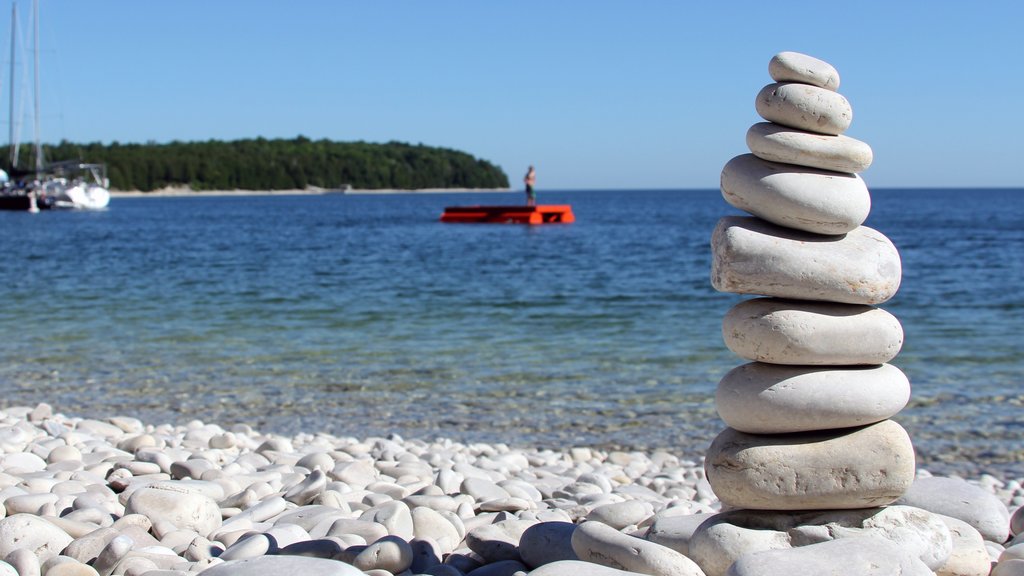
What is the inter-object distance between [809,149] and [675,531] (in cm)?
163

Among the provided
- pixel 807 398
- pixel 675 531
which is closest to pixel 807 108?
pixel 807 398

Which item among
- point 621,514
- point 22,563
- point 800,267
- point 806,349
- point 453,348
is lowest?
point 453,348

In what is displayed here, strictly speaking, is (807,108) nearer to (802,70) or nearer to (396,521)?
(802,70)

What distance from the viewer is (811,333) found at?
3746 millimetres

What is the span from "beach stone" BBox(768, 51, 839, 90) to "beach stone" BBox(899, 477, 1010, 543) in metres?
1.89

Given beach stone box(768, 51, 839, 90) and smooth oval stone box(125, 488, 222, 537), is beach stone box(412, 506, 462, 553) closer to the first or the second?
smooth oval stone box(125, 488, 222, 537)

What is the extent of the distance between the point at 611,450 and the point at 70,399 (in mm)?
5379

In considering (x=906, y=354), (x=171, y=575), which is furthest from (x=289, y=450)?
(x=906, y=354)

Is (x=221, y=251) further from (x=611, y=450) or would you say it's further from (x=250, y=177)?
(x=250, y=177)

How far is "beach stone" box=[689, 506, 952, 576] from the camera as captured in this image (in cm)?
371

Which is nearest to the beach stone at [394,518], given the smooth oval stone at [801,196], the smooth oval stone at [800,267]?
the smooth oval stone at [800,267]

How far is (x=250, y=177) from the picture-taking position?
468 ft

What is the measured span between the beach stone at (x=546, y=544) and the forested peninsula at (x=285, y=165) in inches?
4944

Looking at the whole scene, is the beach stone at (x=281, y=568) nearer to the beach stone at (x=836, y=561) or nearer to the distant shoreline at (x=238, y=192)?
the beach stone at (x=836, y=561)
